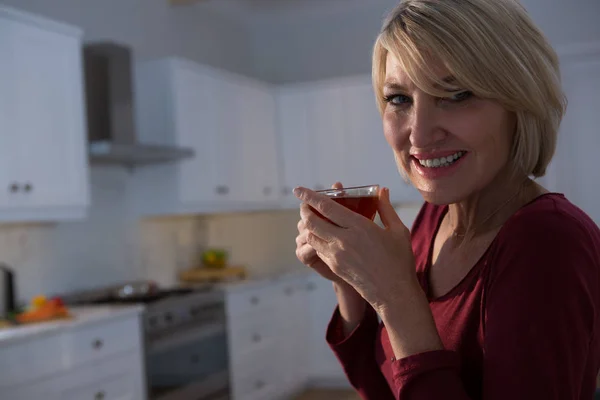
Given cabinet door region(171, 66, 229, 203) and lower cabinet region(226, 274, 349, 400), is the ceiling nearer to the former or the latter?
cabinet door region(171, 66, 229, 203)

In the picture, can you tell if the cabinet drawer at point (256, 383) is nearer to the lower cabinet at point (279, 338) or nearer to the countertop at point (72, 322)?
the lower cabinet at point (279, 338)

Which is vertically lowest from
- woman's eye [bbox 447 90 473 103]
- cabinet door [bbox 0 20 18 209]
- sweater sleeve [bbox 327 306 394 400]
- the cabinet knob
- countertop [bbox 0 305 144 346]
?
countertop [bbox 0 305 144 346]

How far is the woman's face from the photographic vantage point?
880mm

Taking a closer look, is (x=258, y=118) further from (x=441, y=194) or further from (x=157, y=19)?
(x=441, y=194)

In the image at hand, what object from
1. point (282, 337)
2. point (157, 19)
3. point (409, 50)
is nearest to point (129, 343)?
point (282, 337)

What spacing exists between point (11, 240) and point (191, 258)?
5.61ft

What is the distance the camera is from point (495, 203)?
37.9 inches

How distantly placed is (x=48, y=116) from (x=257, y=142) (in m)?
2.12

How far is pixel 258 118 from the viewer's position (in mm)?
5352

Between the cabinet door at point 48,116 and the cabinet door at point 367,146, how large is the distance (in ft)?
7.78

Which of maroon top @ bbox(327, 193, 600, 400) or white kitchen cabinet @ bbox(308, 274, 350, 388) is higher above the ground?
maroon top @ bbox(327, 193, 600, 400)

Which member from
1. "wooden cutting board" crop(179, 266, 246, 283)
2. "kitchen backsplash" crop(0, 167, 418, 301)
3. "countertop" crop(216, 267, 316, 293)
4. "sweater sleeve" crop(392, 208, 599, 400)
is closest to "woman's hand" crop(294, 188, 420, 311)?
"sweater sleeve" crop(392, 208, 599, 400)

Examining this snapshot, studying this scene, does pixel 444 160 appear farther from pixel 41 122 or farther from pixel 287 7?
pixel 287 7

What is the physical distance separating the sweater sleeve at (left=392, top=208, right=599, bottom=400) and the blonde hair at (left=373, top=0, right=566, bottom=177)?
0.51 ft
